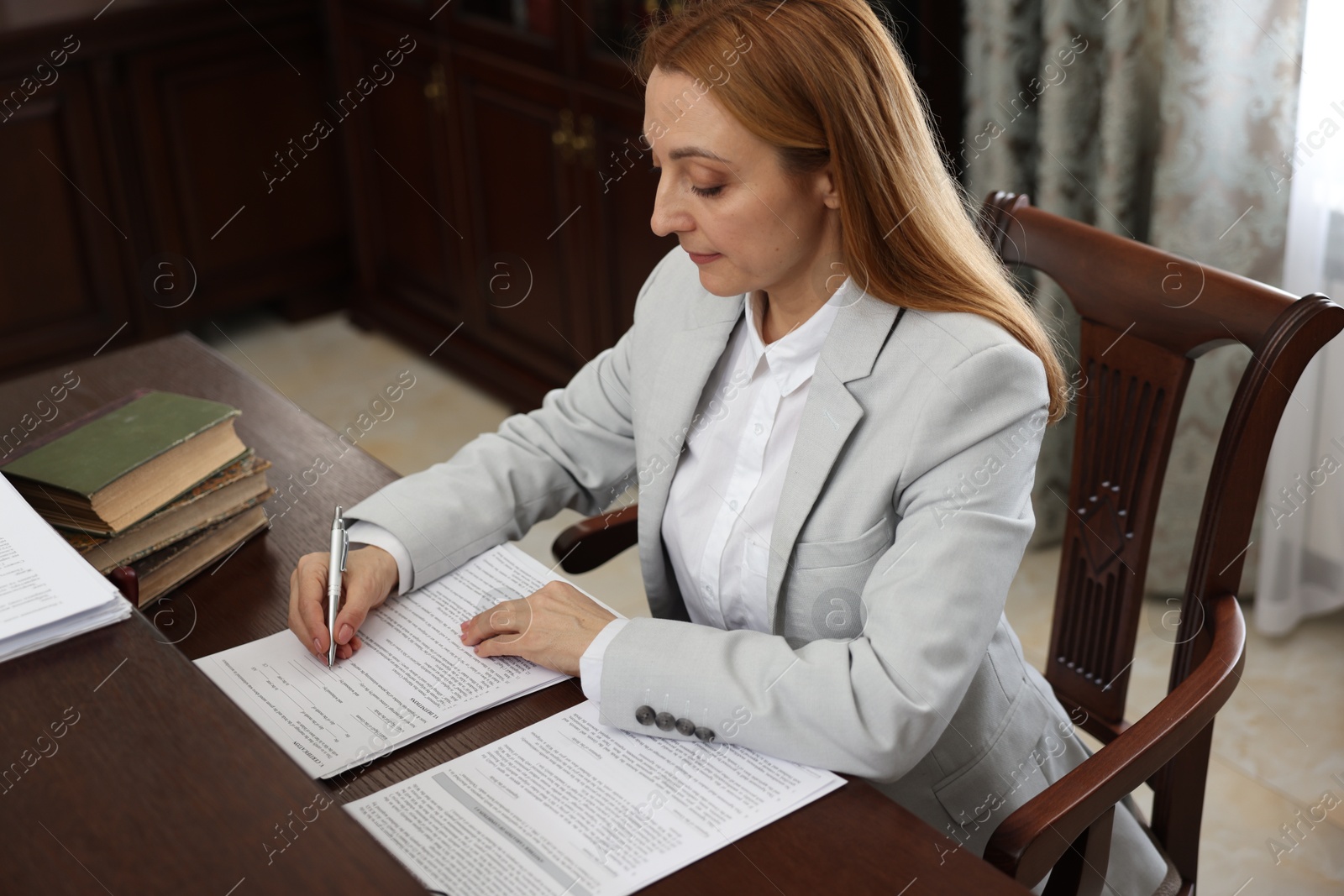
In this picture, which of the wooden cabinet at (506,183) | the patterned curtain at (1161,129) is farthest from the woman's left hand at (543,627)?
the wooden cabinet at (506,183)

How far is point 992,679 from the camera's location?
132 cm

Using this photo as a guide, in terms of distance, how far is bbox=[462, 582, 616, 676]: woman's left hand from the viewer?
3.88 ft

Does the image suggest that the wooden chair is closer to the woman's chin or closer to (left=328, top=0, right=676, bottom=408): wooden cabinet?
the woman's chin

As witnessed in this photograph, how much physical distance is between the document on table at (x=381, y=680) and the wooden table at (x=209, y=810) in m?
0.02

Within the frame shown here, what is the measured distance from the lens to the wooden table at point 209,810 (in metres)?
0.84

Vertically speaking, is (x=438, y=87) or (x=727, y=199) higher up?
(x=727, y=199)

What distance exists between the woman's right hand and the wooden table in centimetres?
7

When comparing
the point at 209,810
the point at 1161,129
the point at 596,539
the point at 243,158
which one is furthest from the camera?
the point at 243,158

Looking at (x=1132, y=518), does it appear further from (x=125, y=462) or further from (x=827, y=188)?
(x=125, y=462)

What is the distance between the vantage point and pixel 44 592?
1102 millimetres

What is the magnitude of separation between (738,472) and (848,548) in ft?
0.58

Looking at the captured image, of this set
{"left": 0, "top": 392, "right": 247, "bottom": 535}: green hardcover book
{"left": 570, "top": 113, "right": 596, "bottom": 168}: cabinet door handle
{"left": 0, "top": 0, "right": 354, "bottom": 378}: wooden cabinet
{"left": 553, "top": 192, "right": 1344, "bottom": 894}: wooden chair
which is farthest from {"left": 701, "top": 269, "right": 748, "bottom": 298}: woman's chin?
{"left": 0, "top": 0, "right": 354, "bottom": 378}: wooden cabinet

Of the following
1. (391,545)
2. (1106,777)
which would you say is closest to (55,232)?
(391,545)

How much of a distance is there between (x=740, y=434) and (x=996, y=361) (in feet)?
0.98
